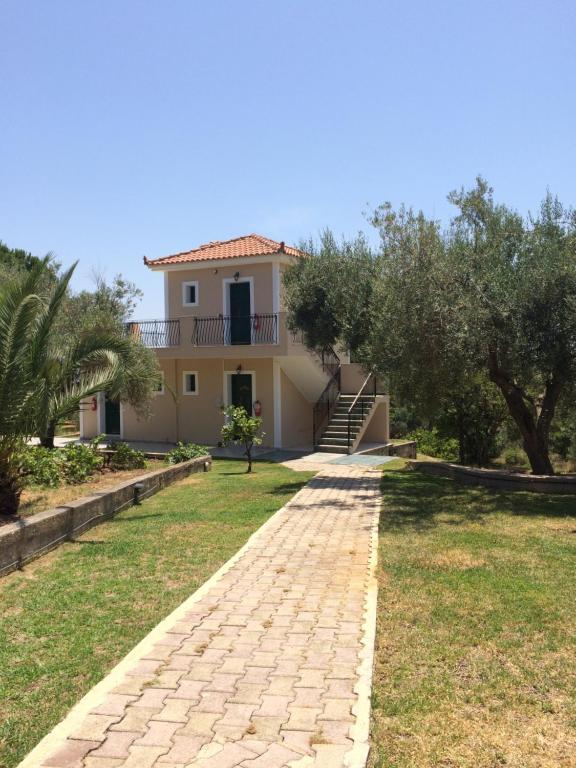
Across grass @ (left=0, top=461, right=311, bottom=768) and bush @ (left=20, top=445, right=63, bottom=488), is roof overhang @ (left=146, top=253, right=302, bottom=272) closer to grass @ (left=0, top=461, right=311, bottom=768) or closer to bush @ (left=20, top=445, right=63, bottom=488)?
bush @ (left=20, top=445, right=63, bottom=488)

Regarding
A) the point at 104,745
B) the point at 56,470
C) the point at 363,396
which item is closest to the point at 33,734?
the point at 104,745

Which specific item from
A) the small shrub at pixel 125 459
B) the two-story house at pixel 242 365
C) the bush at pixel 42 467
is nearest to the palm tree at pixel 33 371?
the bush at pixel 42 467

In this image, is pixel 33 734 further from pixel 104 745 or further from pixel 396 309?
pixel 396 309

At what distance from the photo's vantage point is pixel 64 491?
10375mm

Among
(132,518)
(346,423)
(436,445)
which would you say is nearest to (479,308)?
(132,518)

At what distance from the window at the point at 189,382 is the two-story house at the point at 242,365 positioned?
3 centimetres

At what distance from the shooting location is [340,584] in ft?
19.7

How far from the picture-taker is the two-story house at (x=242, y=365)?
61.9 ft

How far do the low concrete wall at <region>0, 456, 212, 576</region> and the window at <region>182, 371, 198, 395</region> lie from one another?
9557mm

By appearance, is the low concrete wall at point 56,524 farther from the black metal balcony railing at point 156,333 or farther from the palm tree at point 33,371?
the black metal balcony railing at point 156,333

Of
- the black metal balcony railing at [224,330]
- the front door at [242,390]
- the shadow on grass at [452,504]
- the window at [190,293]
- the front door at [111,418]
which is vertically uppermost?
the window at [190,293]

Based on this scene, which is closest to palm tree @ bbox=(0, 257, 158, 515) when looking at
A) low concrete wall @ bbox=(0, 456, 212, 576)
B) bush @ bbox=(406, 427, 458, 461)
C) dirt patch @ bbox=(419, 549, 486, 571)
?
low concrete wall @ bbox=(0, 456, 212, 576)

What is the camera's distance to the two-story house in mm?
18875

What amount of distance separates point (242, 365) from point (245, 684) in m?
16.1
